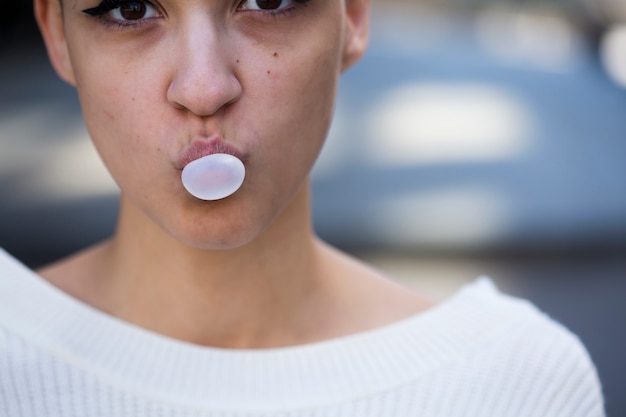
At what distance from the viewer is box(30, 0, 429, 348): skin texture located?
155 cm

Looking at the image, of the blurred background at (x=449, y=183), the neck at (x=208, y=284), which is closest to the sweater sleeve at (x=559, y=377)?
the neck at (x=208, y=284)

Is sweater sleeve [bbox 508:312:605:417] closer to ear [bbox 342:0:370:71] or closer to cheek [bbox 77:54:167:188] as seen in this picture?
ear [bbox 342:0:370:71]

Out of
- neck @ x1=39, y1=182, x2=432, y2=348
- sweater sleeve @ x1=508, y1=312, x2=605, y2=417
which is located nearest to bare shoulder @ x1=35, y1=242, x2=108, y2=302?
neck @ x1=39, y1=182, x2=432, y2=348

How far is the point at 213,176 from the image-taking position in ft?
4.94

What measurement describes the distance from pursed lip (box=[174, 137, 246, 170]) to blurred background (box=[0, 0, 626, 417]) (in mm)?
2020

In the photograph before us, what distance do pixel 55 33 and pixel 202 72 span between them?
15.4 inches

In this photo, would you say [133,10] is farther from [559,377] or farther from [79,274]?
[559,377]

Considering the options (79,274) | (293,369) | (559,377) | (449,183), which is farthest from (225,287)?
(449,183)

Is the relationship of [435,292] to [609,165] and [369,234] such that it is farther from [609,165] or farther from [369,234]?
[609,165]

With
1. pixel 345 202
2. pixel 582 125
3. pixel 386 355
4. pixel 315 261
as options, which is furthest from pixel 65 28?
pixel 582 125

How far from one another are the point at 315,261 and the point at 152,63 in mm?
553

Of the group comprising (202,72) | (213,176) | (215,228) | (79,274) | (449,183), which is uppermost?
(202,72)

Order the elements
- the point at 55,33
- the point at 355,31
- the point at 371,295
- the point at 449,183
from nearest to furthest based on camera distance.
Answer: the point at 55,33 < the point at 355,31 < the point at 371,295 < the point at 449,183

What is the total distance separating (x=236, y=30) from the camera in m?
1.59
